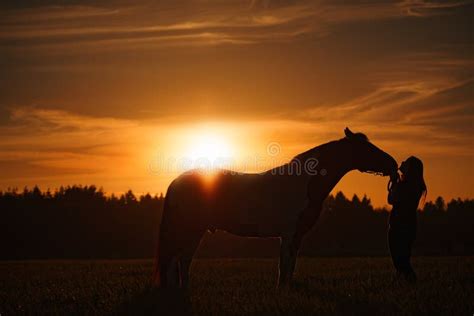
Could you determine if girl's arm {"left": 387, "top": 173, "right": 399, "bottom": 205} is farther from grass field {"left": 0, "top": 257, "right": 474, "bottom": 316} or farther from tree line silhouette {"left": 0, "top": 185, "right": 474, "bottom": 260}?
tree line silhouette {"left": 0, "top": 185, "right": 474, "bottom": 260}

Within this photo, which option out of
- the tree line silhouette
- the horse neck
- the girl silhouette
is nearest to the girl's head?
the girl silhouette

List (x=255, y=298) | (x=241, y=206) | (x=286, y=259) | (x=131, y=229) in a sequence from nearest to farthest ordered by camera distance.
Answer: (x=255, y=298) → (x=286, y=259) → (x=241, y=206) → (x=131, y=229)

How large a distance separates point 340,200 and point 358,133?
96593 mm

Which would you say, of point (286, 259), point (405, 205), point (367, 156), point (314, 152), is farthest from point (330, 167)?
point (286, 259)

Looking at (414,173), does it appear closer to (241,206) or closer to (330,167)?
(330,167)

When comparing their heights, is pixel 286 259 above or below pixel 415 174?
below

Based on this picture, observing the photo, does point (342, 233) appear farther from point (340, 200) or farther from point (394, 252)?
point (394, 252)

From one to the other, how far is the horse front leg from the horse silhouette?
0.04 meters

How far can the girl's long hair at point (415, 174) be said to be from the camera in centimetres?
1226

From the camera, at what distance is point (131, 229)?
10344cm

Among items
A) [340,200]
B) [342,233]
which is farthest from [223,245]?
[340,200]

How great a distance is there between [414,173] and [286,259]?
318 centimetres

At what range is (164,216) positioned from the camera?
41.5 ft

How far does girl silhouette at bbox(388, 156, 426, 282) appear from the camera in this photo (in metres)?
12.3
